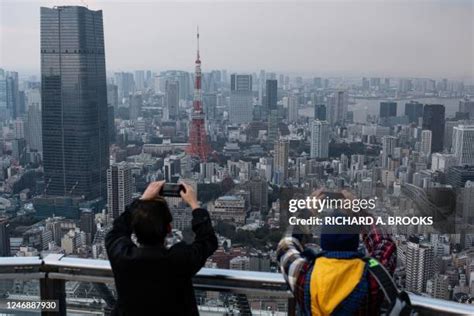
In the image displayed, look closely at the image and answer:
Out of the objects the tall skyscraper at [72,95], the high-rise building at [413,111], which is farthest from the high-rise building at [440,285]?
the tall skyscraper at [72,95]

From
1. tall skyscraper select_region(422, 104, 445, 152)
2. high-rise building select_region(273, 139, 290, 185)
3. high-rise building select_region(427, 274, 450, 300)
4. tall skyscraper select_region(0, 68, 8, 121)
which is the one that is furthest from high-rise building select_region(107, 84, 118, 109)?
high-rise building select_region(427, 274, 450, 300)

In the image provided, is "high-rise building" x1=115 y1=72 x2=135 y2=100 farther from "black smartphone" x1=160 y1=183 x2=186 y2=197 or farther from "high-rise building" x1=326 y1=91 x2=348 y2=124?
"black smartphone" x1=160 y1=183 x2=186 y2=197

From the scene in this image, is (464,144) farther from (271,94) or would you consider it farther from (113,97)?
(113,97)

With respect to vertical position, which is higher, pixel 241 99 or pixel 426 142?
pixel 241 99

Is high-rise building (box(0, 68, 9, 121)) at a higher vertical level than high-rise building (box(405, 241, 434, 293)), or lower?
higher

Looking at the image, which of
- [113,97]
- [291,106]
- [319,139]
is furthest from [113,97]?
[319,139]

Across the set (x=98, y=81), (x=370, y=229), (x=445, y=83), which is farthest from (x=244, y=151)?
(x=370, y=229)
